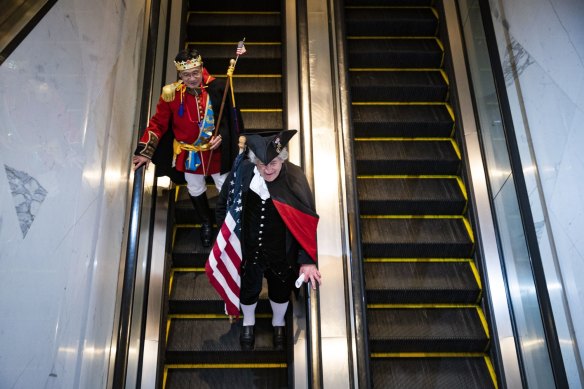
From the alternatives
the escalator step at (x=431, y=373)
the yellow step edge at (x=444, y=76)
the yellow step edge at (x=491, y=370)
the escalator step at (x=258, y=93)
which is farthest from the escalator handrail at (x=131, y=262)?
the yellow step edge at (x=444, y=76)

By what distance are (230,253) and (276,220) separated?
1.51ft

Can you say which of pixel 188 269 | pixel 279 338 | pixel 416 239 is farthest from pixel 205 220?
pixel 416 239

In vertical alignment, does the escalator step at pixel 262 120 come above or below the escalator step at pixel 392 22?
below

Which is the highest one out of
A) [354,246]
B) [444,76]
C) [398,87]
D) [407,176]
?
[444,76]

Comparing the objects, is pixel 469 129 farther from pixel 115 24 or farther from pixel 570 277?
pixel 115 24

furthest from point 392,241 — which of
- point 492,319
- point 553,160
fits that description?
point 553,160

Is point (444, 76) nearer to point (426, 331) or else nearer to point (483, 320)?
point (483, 320)

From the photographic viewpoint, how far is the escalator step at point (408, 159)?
5.63 m

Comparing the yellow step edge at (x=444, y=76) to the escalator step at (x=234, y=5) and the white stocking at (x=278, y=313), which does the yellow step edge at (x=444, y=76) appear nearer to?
the escalator step at (x=234, y=5)

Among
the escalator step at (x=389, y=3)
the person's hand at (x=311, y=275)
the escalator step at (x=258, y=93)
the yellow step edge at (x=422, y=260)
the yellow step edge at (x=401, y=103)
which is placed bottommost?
the person's hand at (x=311, y=275)

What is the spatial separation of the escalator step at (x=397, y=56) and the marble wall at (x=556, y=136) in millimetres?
1525

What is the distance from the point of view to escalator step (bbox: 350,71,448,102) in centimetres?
612

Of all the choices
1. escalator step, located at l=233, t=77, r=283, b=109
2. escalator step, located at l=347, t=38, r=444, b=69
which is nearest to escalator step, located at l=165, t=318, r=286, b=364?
escalator step, located at l=233, t=77, r=283, b=109

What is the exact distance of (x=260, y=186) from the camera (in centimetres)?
420
